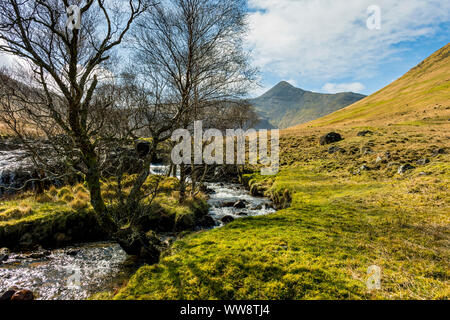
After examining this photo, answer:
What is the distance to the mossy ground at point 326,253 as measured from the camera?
458 centimetres

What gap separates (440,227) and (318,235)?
14.2ft

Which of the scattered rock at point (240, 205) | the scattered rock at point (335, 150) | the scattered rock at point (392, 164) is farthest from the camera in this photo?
the scattered rock at point (335, 150)

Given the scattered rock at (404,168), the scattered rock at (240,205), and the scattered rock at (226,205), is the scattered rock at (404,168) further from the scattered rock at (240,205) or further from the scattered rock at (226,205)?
the scattered rock at (226,205)

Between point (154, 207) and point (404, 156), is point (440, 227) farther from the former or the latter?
point (404, 156)

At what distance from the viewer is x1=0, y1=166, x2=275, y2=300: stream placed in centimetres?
650

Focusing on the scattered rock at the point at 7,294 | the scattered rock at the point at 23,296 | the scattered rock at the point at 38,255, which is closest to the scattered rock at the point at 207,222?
the scattered rock at the point at 38,255

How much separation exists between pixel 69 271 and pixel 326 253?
28.7ft

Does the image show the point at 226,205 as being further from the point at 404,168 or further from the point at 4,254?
the point at 404,168

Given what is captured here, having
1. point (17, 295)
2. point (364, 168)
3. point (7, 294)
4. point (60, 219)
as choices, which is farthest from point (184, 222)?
point (364, 168)

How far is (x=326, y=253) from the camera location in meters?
6.04

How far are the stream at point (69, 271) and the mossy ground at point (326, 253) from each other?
2.32 meters

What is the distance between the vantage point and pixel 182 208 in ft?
43.1

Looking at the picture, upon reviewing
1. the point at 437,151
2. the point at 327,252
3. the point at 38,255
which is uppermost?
the point at 437,151
